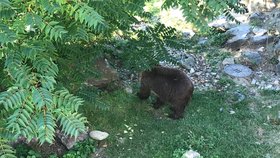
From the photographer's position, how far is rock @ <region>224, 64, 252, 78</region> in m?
9.34

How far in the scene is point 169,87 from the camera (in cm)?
752

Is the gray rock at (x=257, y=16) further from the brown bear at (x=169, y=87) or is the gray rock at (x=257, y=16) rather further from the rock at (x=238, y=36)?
the brown bear at (x=169, y=87)

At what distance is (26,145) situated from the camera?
6.78m

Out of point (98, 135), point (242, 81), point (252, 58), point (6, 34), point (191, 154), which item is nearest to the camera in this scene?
point (6, 34)

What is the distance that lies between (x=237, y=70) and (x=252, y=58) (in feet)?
1.86

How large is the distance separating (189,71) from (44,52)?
562cm

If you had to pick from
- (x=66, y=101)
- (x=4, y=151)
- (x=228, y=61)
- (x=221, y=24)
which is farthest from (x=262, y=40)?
(x=4, y=151)

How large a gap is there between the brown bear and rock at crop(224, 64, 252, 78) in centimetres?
219

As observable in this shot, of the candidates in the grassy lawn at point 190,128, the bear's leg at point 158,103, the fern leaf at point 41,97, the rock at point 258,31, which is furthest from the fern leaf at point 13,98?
the rock at point 258,31

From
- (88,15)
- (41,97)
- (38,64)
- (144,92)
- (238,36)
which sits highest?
(88,15)

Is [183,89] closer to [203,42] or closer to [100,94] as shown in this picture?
[100,94]

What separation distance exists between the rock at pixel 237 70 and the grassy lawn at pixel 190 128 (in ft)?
3.41

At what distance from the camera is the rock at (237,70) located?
9344 mm

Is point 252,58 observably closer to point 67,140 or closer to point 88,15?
point 67,140
